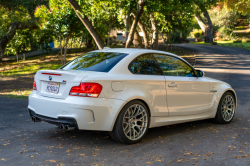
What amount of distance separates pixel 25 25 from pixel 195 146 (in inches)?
982

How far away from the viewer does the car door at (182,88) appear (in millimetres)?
5648

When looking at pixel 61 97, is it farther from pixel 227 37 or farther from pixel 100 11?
pixel 227 37

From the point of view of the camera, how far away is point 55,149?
4.80 metres

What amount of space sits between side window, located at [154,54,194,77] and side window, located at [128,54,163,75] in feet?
0.45

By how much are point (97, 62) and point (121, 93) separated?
0.87 m

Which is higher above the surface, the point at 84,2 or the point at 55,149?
the point at 84,2

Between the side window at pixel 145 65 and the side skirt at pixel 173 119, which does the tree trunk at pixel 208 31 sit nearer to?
the side skirt at pixel 173 119

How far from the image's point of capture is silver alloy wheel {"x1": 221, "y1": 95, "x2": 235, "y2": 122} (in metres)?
6.82

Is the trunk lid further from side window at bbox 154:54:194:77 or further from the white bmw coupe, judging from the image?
side window at bbox 154:54:194:77

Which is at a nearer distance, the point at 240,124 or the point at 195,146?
the point at 195,146

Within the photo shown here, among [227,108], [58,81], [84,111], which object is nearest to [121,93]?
[84,111]

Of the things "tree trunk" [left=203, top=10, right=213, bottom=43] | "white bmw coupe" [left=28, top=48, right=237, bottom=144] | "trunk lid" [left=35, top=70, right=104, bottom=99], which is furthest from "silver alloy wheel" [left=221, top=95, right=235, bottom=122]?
"tree trunk" [left=203, top=10, right=213, bottom=43]

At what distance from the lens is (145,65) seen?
549cm

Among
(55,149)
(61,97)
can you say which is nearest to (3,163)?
(55,149)
